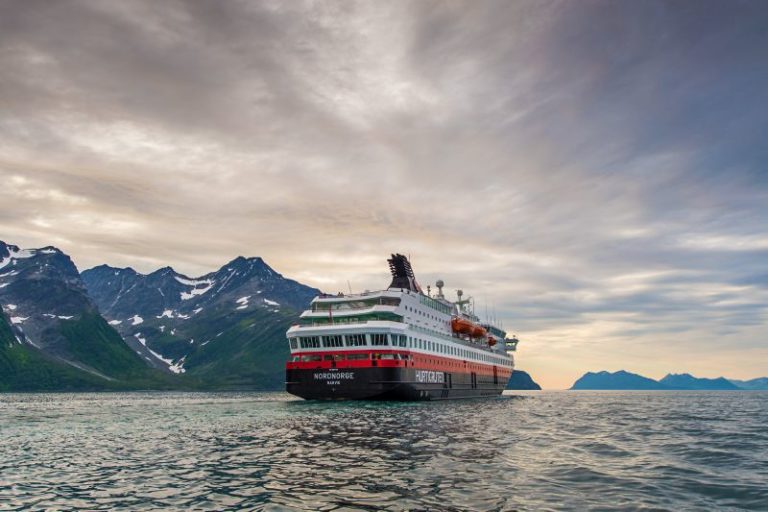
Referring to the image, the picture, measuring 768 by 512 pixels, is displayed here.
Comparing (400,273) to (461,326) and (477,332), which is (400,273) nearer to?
(461,326)

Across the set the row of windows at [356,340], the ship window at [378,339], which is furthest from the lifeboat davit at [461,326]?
the ship window at [378,339]

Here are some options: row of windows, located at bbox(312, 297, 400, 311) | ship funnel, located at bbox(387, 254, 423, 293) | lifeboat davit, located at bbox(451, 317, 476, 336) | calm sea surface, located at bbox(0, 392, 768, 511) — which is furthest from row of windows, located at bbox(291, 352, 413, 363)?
lifeboat davit, located at bbox(451, 317, 476, 336)

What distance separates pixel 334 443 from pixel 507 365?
12925cm

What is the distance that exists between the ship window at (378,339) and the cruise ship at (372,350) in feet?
0.45

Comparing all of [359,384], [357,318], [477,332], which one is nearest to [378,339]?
[359,384]

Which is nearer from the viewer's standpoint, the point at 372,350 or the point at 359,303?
the point at 372,350

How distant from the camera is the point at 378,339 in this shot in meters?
76.6

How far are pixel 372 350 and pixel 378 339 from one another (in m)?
1.82

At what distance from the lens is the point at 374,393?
74.5 m

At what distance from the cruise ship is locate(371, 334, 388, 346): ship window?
0.14 m

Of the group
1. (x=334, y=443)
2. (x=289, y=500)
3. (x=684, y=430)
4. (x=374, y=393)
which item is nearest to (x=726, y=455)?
(x=684, y=430)

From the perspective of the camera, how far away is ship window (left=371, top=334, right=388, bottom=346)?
76438 mm

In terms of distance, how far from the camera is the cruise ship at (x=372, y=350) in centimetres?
7506

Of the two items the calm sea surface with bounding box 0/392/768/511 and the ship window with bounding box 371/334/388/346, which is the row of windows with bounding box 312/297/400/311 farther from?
the calm sea surface with bounding box 0/392/768/511
